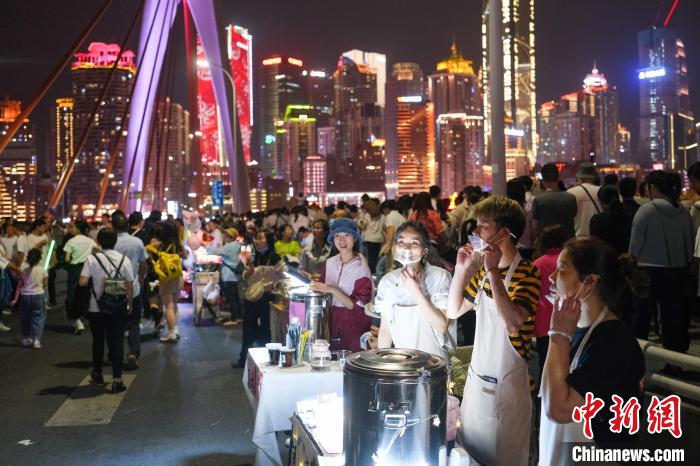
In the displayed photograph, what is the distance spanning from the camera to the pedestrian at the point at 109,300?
7.59 m

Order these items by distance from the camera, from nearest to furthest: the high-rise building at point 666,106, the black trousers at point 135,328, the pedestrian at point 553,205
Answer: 1. the pedestrian at point 553,205
2. the black trousers at point 135,328
3. the high-rise building at point 666,106

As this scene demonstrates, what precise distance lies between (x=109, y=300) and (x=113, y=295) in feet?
0.21

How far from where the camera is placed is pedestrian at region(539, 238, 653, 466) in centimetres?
253

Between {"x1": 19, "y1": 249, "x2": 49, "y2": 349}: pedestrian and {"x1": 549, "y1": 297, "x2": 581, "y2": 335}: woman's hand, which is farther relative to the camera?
{"x1": 19, "y1": 249, "x2": 49, "y2": 349}: pedestrian

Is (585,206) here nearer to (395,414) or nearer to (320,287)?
(320,287)

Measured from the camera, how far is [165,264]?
10680mm

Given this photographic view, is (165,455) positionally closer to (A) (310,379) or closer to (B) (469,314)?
(A) (310,379)

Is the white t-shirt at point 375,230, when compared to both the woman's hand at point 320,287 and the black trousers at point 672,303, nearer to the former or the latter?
the black trousers at point 672,303

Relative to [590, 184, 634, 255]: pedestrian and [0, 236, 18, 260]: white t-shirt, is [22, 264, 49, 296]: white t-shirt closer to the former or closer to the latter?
[0, 236, 18, 260]: white t-shirt

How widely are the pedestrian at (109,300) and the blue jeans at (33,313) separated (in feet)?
9.77

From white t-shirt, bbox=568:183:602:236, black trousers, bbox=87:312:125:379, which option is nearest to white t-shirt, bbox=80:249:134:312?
black trousers, bbox=87:312:125:379

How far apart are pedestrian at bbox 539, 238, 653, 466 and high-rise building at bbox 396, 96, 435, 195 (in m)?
154

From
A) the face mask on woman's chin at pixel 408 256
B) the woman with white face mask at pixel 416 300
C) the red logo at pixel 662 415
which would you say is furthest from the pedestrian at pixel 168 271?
the red logo at pixel 662 415

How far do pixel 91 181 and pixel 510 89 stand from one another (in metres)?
97.6
